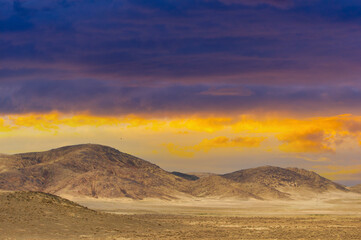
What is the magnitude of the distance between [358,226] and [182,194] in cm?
10225

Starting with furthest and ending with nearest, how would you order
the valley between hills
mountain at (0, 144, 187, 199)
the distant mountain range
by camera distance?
the distant mountain range
mountain at (0, 144, 187, 199)
the valley between hills

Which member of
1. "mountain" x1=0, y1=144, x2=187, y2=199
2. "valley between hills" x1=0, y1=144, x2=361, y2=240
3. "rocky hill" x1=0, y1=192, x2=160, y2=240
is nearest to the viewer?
"rocky hill" x1=0, y1=192, x2=160, y2=240

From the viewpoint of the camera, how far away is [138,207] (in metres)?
129

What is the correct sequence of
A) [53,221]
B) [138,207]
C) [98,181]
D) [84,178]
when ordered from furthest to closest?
[84,178] → [98,181] → [138,207] → [53,221]

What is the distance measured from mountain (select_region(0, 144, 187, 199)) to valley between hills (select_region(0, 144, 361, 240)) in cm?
30

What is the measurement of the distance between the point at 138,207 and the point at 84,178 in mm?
37643

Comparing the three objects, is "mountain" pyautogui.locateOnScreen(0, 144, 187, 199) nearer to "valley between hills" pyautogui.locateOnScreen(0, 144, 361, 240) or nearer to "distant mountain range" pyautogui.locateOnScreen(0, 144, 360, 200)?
"distant mountain range" pyautogui.locateOnScreen(0, 144, 360, 200)

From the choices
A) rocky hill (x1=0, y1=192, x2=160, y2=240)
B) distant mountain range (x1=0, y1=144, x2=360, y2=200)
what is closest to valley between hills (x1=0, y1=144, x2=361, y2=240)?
rocky hill (x1=0, y1=192, x2=160, y2=240)

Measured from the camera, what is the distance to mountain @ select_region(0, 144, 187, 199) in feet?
512

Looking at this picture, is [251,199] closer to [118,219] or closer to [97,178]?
[97,178]

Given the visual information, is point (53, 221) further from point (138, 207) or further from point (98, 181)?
point (98, 181)

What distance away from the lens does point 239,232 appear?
63.8 m

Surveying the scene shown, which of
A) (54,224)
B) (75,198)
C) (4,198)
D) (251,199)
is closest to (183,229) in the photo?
(54,224)

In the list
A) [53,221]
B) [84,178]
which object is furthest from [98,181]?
[53,221]
